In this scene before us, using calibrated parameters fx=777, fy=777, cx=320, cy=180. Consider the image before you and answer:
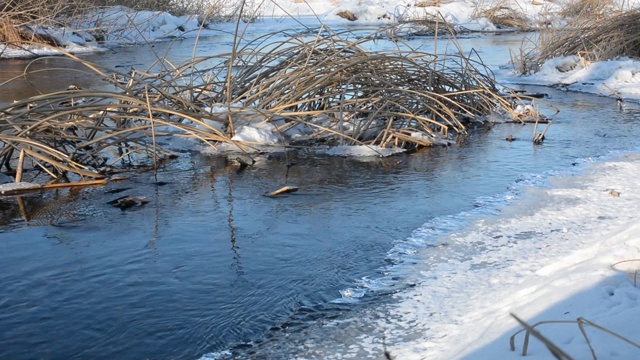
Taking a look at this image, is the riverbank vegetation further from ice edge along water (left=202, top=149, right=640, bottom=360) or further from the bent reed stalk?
ice edge along water (left=202, top=149, right=640, bottom=360)

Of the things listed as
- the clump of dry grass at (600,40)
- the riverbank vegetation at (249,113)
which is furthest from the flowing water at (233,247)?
the clump of dry grass at (600,40)

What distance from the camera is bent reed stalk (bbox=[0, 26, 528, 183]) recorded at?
5.10m

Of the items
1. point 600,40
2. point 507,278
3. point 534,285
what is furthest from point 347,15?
point 534,285

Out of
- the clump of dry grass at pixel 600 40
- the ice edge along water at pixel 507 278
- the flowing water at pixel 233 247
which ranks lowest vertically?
the flowing water at pixel 233 247

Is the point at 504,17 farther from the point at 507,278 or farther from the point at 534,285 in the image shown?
the point at 534,285

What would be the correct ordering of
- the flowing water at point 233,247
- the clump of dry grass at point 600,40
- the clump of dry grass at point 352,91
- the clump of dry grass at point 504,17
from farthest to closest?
1. the clump of dry grass at point 504,17
2. the clump of dry grass at point 600,40
3. the clump of dry grass at point 352,91
4. the flowing water at point 233,247

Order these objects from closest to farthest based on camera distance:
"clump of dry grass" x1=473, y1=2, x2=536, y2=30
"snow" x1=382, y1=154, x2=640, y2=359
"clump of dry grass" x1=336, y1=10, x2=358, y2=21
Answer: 1. "snow" x1=382, y1=154, x2=640, y2=359
2. "clump of dry grass" x1=473, y1=2, x2=536, y2=30
3. "clump of dry grass" x1=336, y1=10, x2=358, y2=21

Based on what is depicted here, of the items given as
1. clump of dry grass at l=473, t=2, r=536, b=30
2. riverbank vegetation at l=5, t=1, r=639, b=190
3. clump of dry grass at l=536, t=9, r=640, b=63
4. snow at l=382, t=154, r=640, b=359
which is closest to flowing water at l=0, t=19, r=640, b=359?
snow at l=382, t=154, r=640, b=359

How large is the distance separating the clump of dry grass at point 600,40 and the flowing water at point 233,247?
5.23m

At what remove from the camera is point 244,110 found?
5770 millimetres

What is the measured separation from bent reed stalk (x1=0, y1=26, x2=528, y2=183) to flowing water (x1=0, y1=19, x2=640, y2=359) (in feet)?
1.01

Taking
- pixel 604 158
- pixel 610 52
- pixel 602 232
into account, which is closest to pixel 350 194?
pixel 602 232

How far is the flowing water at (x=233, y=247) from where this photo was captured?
2662 mm

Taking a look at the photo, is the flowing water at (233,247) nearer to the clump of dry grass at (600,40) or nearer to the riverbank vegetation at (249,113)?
the riverbank vegetation at (249,113)
